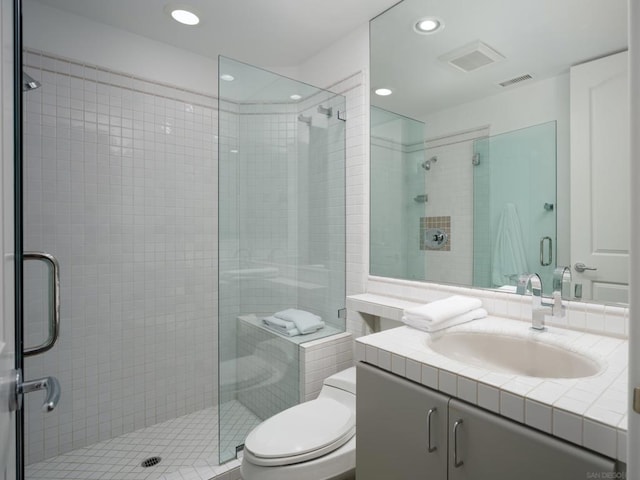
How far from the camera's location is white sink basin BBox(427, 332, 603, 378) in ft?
3.62

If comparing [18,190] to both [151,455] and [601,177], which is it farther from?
[151,455]

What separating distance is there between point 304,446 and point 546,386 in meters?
0.89

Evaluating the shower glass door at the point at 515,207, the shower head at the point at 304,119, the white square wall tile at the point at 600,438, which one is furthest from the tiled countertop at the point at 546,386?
the shower head at the point at 304,119

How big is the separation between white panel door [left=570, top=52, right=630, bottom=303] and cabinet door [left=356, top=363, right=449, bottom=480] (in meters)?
0.79

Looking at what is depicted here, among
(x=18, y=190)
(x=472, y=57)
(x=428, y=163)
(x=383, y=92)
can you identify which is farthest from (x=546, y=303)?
(x=18, y=190)

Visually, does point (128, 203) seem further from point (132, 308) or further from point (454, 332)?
point (454, 332)

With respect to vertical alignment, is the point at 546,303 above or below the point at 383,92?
below

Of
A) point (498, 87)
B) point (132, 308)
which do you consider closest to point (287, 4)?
point (498, 87)

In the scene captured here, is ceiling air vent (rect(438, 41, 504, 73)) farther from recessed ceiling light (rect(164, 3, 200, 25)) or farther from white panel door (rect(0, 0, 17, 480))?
white panel door (rect(0, 0, 17, 480))

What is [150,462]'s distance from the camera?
6.35 feet

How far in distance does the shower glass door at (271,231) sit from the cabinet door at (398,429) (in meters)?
0.86

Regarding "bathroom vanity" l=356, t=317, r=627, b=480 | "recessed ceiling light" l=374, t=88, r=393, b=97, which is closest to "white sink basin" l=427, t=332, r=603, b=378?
"bathroom vanity" l=356, t=317, r=627, b=480

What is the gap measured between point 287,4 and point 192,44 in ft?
2.66

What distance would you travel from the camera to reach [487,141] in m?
1.62
